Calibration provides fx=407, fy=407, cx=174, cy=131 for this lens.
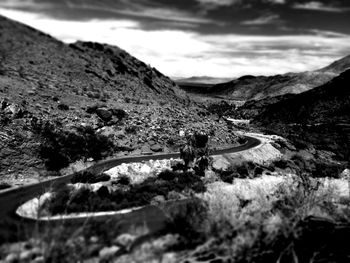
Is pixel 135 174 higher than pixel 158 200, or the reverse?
pixel 135 174

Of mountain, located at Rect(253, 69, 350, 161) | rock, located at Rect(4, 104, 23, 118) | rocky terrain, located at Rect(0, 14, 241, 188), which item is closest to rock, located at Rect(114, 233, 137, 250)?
rocky terrain, located at Rect(0, 14, 241, 188)

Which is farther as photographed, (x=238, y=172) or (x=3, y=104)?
(x=238, y=172)

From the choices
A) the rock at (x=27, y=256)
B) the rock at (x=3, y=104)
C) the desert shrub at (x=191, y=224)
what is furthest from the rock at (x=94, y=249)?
the rock at (x=3, y=104)

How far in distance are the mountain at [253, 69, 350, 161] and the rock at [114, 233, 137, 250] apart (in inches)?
3080

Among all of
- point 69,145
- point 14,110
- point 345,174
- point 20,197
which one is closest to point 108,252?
point 20,197

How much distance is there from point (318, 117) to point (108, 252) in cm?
14594

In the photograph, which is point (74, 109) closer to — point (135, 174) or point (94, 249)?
point (135, 174)

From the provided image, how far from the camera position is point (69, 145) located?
2117 inches

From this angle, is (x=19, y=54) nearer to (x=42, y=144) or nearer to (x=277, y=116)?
(x=42, y=144)

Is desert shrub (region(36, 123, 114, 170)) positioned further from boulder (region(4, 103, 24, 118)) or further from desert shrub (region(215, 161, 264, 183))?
desert shrub (region(215, 161, 264, 183))

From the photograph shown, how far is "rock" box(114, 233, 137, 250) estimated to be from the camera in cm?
2020

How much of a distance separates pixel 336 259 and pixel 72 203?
20.6 m

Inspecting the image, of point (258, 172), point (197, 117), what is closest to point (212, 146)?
point (197, 117)

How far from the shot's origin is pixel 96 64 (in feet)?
306
